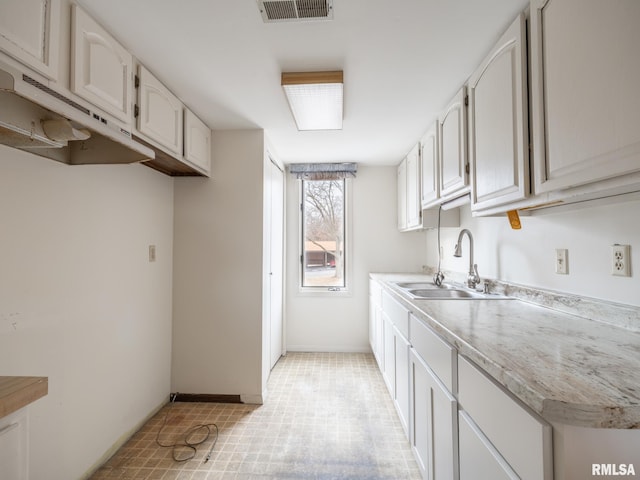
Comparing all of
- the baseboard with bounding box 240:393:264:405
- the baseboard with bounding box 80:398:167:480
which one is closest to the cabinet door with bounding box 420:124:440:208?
the baseboard with bounding box 240:393:264:405

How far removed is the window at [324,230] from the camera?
12.2 feet

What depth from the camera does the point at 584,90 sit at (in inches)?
35.3

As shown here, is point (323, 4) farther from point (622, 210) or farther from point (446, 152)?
point (622, 210)

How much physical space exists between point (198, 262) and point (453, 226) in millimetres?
2250

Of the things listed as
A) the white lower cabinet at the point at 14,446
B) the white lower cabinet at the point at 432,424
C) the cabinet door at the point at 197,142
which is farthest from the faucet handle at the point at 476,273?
the white lower cabinet at the point at 14,446

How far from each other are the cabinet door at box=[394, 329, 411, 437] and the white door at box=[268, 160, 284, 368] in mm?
1281

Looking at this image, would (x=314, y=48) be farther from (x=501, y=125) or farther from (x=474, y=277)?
(x=474, y=277)

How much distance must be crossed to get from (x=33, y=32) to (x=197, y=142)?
1250 millimetres

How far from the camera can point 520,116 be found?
3.86ft

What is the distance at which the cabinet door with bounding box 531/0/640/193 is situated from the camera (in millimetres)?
774

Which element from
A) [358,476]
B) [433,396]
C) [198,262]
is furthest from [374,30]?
[358,476]

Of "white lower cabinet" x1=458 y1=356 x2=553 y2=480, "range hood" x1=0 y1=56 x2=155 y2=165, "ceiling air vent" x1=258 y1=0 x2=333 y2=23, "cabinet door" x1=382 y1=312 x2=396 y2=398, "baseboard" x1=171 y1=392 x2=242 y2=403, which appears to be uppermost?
"ceiling air vent" x1=258 y1=0 x2=333 y2=23

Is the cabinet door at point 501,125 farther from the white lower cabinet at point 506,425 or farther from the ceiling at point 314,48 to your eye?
the white lower cabinet at point 506,425

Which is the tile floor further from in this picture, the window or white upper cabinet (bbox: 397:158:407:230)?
white upper cabinet (bbox: 397:158:407:230)
